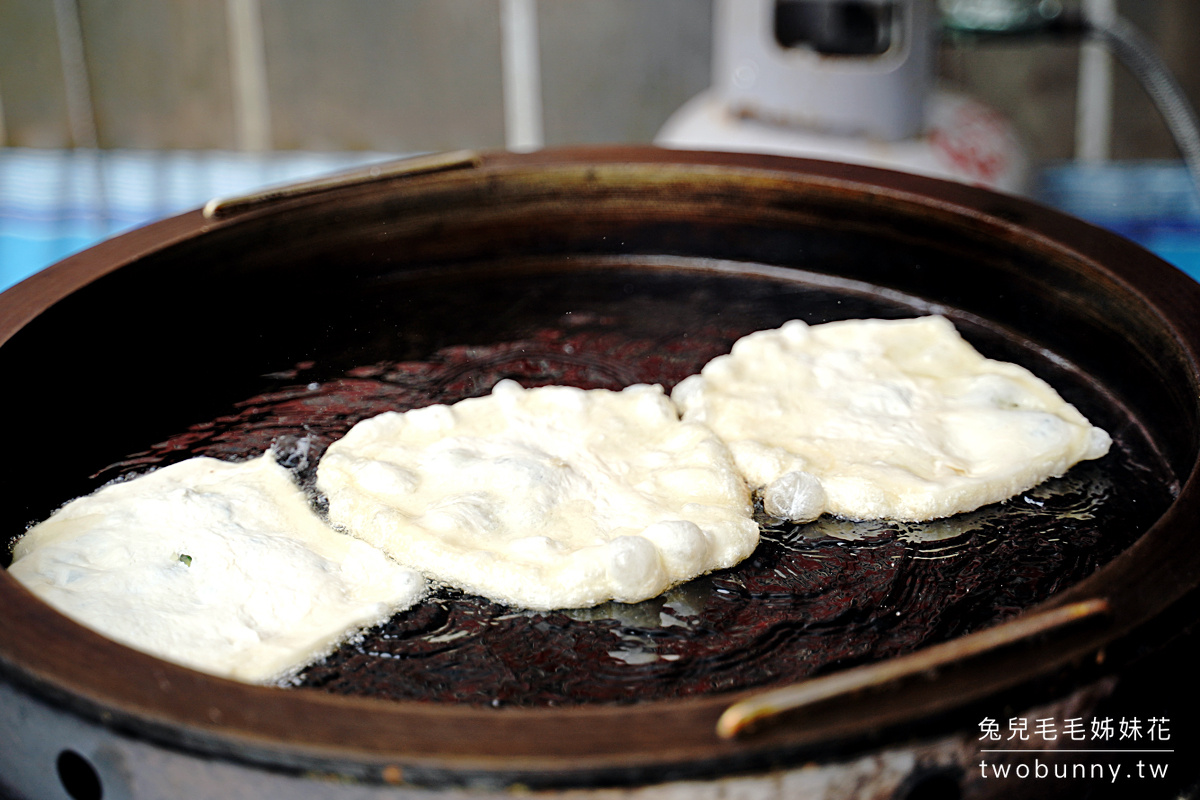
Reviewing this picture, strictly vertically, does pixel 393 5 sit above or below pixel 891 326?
above

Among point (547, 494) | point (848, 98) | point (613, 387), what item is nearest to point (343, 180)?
point (613, 387)

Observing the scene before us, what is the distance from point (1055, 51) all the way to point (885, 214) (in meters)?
3.35

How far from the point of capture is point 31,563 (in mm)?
1594

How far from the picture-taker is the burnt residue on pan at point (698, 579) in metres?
1.47

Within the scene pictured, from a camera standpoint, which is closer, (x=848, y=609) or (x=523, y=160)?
(x=848, y=609)

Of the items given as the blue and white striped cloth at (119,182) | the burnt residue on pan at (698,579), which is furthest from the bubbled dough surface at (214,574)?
the blue and white striped cloth at (119,182)

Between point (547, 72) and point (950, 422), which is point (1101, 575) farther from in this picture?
point (547, 72)

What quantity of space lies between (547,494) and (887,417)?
0.65m

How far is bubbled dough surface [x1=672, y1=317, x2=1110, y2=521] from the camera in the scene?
71.1 inches

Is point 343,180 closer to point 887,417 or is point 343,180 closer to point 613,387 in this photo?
point 613,387

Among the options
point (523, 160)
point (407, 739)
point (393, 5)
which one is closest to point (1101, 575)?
point (407, 739)

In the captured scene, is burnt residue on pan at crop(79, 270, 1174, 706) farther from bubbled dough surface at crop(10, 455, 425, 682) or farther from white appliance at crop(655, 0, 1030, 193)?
white appliance at crop(655, 0, 1030, 193)

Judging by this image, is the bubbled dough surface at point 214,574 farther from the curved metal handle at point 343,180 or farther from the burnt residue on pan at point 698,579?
the curved metal handle at point 343,180

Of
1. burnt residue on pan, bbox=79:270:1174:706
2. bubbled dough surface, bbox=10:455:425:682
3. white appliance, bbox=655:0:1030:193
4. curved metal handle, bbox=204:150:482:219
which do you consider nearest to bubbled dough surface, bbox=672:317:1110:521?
burnt residue on pan, bbox=79:270:1174:706
